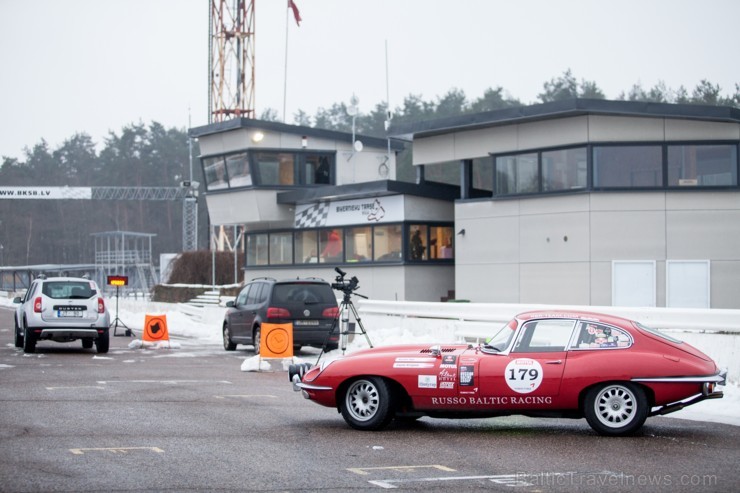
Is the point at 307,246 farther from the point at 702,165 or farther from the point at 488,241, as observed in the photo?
the point at 702,165

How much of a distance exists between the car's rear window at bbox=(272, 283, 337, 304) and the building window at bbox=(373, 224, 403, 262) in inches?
403

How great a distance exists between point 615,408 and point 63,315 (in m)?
15.0

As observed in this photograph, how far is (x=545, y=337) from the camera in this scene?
34.5 ft

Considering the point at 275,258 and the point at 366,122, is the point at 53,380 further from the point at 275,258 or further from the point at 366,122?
the point at 366,122

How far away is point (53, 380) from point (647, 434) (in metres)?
9.70

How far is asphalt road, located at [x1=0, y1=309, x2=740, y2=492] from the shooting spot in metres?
7.82

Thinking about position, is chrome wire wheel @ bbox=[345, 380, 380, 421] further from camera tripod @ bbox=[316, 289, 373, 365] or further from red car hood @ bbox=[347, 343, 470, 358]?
camera tripod @ bbox=[316, 289, 373, 365]

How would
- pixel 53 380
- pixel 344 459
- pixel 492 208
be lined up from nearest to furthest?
pixel 344 459, pixel 53 380, pixel 492 208

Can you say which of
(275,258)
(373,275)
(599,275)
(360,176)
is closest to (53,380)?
(599,275)

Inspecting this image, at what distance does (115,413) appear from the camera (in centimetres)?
1188

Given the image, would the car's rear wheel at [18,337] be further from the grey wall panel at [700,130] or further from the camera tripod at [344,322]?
the grey wall panel at [700,130]

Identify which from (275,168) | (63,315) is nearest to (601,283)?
(63,315)

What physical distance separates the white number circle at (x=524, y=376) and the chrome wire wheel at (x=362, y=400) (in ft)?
4.73

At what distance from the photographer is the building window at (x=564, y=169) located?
2705cm
